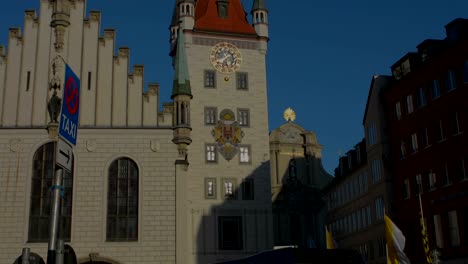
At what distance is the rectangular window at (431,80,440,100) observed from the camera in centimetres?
3672

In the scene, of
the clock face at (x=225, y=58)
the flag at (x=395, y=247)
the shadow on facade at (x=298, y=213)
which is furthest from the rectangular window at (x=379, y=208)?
the flag at (x=395, y=247)

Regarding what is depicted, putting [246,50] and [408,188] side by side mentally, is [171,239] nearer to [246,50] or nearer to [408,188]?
[408,188]

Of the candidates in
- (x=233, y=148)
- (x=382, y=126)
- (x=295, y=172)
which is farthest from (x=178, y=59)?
(x=295, y=172)

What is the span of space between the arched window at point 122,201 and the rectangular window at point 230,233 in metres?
11.1

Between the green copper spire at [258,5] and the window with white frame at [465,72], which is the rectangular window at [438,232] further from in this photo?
the green copper spire at [258,5]

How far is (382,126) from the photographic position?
145 ft

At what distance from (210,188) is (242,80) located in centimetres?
886

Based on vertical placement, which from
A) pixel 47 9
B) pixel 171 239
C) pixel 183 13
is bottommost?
pixel 171 239

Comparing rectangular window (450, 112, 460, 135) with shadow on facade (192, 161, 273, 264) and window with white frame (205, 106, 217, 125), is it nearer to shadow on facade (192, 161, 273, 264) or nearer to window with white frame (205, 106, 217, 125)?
shadow on facade (192, 161, 273, 264)

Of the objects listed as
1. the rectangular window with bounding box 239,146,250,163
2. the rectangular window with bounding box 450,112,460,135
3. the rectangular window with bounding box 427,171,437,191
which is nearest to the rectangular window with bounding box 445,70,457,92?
the rectangular window with bounding box 450,112,460,135

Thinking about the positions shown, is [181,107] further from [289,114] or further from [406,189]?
[289,114]

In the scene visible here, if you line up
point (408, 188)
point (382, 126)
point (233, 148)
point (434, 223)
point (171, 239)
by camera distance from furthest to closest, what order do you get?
1. point (233, 148)
2. point (382, 126)
3. point (408, 188)
4. point (434, 223)
5. point (171, 239)

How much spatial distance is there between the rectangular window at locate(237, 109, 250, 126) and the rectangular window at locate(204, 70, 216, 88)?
2.96m

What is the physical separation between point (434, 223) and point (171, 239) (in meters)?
15.2
